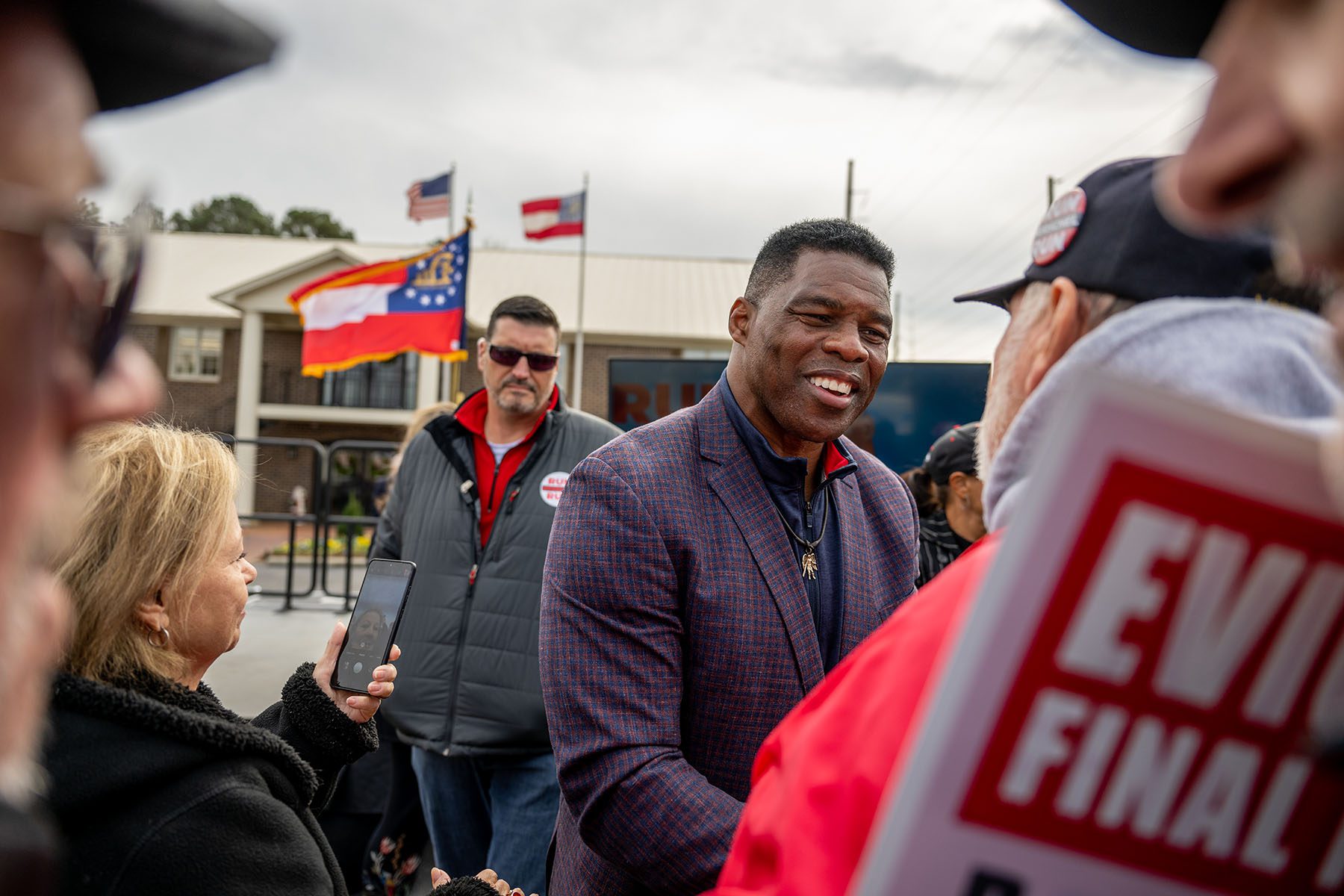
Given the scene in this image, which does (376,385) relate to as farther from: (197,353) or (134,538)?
(134,538)

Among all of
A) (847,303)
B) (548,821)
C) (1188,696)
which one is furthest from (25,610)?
(548,821)

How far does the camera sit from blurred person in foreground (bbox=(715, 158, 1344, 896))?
2.78 ft

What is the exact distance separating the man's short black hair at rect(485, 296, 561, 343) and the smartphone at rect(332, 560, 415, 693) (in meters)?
2.07

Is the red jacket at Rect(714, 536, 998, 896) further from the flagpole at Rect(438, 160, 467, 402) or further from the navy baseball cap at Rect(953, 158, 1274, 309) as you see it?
the flagpole at Rect(438, 160, 467, 402)

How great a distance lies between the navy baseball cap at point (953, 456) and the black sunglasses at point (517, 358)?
1.85 metres

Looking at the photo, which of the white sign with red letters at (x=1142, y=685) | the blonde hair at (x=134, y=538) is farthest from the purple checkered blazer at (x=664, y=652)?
the white sign with red letters at (x=1142, y=685)

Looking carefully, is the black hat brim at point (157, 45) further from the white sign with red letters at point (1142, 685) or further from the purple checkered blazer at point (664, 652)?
the purple checkered blazer at point (664, 652)

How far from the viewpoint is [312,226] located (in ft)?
184

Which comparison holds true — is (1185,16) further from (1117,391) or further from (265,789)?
(265,789)

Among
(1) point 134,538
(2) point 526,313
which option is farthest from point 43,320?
(2) point 526,313

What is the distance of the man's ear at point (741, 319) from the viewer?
2.56m

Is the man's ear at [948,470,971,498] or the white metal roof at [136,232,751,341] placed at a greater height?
the white metal roof at [136,232,751,341]

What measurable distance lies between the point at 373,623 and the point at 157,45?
6.99 feet

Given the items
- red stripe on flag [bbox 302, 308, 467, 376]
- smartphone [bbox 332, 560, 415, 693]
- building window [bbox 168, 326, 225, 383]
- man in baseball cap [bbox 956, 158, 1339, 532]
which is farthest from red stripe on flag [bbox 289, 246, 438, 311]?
building window [bbox 168, 326, 225, 383]
